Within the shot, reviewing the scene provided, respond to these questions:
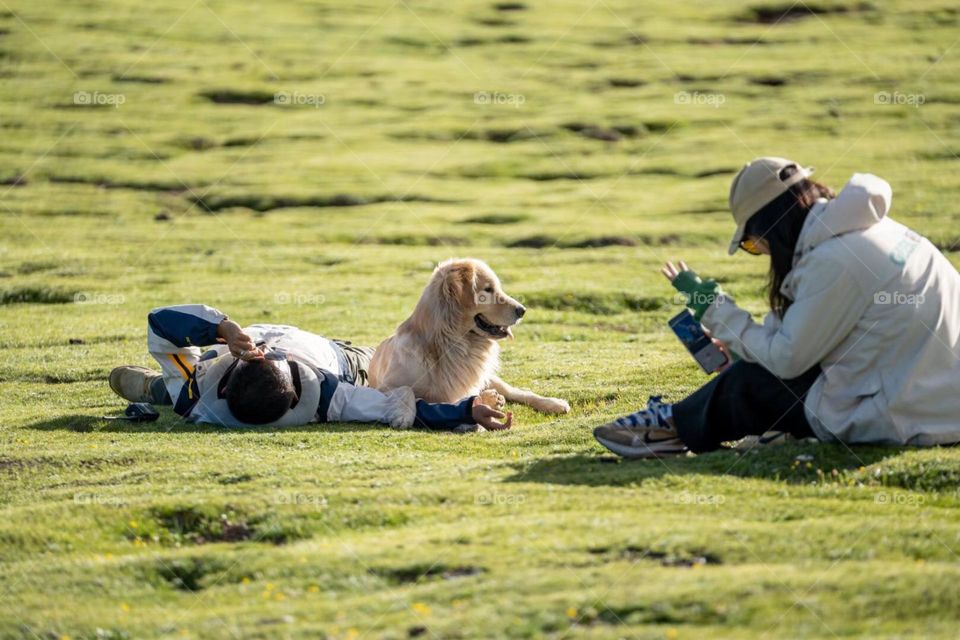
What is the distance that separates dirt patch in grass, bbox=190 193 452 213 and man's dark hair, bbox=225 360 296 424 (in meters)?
35.0

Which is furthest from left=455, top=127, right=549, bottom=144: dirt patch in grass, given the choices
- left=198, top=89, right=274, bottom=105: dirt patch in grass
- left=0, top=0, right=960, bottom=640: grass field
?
left=198, top=89, right=274, bottom=105: dirt patch in grass

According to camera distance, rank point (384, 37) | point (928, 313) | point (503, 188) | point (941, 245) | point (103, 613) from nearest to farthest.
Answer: point (103, 613), point (928, 313), point (941, 245), point (503, 188), point (384, 37)

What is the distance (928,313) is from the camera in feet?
34.1

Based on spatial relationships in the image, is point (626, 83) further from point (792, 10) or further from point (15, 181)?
point (15, 181)

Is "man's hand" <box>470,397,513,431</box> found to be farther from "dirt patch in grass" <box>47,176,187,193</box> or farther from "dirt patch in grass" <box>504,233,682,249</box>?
"dirt patch in grass" <box>47,176,187,193</box>

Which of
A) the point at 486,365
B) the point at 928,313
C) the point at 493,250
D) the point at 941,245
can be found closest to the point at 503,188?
the point at 493,250

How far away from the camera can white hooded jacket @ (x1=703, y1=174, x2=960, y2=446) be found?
10.1 meters

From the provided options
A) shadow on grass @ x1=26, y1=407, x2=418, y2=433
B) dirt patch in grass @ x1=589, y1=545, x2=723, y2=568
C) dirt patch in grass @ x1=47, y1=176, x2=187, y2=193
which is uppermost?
dirt patch in grass @ x1=47, y1=176, x2=187, y2=193

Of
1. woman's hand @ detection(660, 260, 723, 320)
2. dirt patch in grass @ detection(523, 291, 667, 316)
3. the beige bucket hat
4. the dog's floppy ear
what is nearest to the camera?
the beige bucket hat

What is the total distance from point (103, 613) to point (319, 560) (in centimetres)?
165

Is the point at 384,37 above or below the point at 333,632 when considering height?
above

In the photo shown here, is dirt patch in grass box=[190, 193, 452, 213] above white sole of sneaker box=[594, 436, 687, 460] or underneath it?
above

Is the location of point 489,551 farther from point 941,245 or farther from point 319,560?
point 941,245

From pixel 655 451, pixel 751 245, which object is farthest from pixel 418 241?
pixel 751 245
